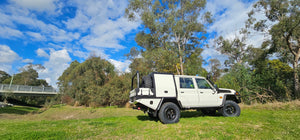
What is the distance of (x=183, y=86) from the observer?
6.34 metres

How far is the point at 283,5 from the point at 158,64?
16529 millimetres

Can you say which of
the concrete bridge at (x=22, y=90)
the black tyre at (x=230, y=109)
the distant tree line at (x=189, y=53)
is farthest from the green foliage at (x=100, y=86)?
the black tyre at (x=230, y=109)

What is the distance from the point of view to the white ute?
5523 millimetres

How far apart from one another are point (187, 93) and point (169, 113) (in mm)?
1229

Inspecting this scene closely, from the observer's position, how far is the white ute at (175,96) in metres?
5.52

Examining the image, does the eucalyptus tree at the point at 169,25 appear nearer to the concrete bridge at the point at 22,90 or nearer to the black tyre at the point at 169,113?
the black tyre at the point at 169,113

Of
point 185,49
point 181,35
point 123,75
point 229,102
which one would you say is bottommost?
point 229,102

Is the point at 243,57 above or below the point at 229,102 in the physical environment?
above

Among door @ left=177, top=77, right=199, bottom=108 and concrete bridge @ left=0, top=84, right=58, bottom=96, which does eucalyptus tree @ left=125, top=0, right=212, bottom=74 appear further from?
concrete bridge @ left=0, top=84, right=58, bottom=96

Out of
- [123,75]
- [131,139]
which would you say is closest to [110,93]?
[123,75]

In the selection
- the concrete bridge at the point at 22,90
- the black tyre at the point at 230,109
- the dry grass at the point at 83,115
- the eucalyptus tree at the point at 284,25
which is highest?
the eucalyptus tree at the point at 284,25

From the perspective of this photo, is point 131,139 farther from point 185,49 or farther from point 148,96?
point 185,49

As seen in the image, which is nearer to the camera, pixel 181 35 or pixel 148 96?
pixel 148 96

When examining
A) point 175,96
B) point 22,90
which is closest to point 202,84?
point 175,96
